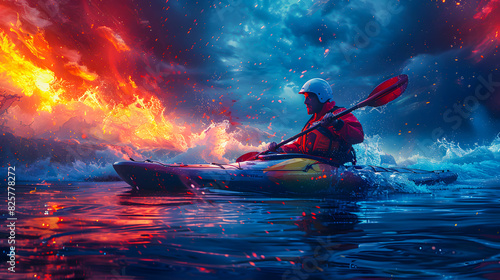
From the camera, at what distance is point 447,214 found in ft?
14.2

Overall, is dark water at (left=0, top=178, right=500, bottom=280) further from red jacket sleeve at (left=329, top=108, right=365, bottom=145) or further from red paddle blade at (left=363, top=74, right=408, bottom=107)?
red paddle blade at (left=363, top=74, right=408, bottom=107)

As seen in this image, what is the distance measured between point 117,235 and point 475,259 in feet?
7.82

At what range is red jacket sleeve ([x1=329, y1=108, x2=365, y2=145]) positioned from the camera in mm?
7312

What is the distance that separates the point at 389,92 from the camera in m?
8.42

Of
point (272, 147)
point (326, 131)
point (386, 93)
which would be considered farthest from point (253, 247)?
point (386, 93)

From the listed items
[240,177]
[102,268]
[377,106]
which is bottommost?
[102,268]

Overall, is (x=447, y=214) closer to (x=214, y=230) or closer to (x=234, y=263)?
(x=214, y=230)

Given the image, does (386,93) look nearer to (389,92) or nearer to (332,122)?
(389,92)

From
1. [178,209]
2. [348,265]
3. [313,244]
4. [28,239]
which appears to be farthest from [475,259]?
[178,209]

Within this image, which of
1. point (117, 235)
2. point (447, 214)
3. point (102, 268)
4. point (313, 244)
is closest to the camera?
point (102, 268)

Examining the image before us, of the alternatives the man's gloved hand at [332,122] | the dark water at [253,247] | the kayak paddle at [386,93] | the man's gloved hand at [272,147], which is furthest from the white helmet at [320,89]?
the dark water at [253,247]

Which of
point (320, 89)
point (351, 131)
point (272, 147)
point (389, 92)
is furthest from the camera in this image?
point (272, 147)

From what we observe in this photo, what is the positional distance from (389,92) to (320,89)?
1640 millimetres

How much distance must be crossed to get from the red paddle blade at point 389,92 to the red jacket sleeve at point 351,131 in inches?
45.5
